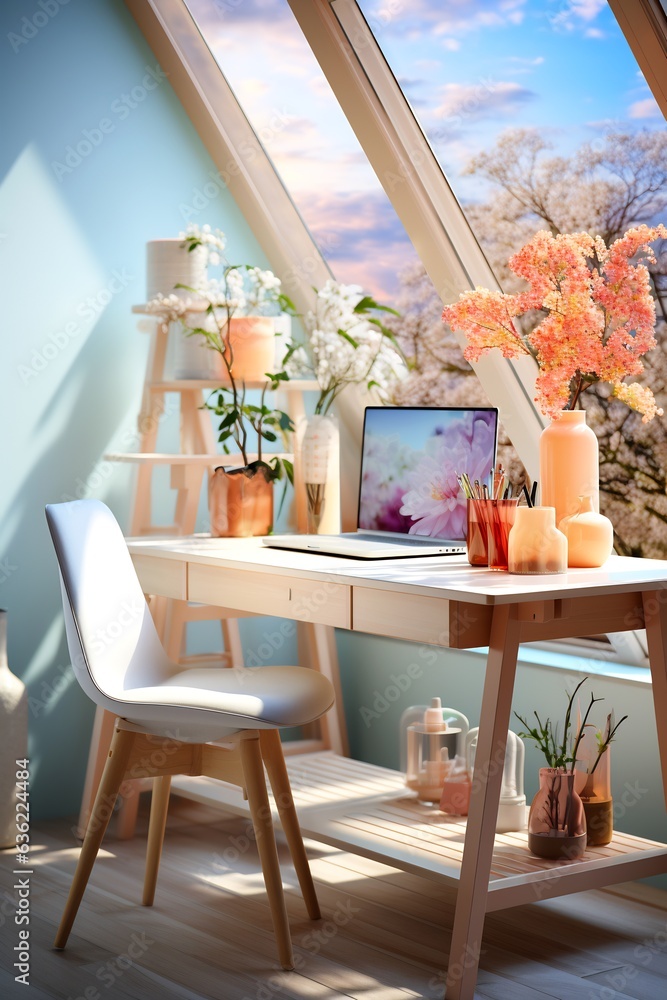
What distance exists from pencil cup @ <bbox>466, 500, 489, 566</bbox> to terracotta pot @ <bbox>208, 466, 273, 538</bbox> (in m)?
0.72

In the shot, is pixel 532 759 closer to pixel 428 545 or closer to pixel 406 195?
pixel 428 545

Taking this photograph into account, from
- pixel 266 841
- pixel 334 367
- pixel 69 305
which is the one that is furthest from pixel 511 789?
pixel 69 305

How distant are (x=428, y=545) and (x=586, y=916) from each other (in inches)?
32.9

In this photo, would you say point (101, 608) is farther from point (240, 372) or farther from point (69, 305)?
point (69, 305)

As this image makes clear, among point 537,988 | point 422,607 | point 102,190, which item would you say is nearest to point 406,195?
point 102,190

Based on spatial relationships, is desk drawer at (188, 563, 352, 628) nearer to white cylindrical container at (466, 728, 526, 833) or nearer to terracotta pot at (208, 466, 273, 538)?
terracotta pot at (208, 466, 273, 538)

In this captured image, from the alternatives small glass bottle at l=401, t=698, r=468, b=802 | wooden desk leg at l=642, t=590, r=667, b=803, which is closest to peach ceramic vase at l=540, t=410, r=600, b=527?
wooden desk leg at l=642, t=590, r=667, b=803

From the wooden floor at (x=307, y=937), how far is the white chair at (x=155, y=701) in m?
0.10

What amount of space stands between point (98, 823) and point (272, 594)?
56 cm

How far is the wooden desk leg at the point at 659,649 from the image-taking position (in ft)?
7.79

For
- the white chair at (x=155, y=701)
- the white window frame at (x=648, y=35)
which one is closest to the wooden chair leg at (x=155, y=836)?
the white chair at (x=155, y=701)

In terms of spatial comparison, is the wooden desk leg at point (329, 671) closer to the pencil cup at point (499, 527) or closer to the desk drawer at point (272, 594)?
the desk drawer at point (272, 594)

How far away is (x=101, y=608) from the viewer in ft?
8.09

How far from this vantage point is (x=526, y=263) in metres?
2.53
